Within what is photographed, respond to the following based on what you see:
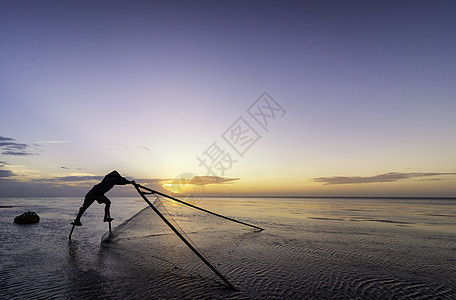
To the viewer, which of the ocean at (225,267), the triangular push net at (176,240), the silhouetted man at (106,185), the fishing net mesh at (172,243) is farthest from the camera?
the silhouetted man at (106,185)

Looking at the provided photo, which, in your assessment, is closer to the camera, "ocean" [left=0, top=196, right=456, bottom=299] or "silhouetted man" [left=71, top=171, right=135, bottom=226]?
"ocean" [left=0, top=196, right=456, bottom=299]

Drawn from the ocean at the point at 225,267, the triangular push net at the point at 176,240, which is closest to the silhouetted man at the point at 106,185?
the triangular push net at the point at 176,240

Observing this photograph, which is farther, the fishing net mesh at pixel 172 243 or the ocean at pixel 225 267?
the fishing net mesh at pixel 172 243

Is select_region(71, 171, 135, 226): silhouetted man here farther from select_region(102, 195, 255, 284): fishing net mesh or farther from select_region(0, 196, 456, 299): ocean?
select_region(0, 196, 456, 299): ocean

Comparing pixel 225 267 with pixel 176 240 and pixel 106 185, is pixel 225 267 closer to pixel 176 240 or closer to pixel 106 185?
pixel 176 240

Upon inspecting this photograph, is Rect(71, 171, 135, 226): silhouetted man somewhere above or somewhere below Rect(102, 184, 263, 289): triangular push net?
above

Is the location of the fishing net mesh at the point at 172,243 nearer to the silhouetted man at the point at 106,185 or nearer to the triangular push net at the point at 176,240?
the triangular push net at the point at 176,240

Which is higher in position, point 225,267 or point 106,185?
point 106,185

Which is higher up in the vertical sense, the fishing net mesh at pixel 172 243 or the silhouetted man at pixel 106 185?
the silhouetted man at pixel 106 185

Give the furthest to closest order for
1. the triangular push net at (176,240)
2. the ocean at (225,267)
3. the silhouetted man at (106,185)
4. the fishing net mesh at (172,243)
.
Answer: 1. the silhouetted man at (106,185)
2. the fishing net mesh at (172,243)
3. the triangular push net at (176,240)
4. the ocean at (225,267)

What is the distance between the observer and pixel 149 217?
11.9 m

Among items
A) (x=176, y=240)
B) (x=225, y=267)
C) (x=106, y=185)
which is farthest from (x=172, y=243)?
(x=225, y=267)

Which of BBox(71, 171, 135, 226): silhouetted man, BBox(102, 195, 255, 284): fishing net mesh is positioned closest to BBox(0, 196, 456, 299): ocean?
BBox(102, 195, 255, 284): fishing net mesh

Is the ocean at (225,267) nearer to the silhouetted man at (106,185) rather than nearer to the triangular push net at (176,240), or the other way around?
Answer: the triangular push net at (176,240)
